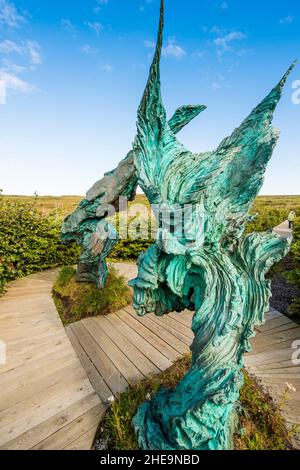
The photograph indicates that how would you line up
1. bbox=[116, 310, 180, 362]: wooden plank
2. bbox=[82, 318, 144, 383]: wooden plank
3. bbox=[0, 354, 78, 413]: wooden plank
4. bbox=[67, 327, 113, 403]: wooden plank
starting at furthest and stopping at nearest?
bbox=[116, 310, 180, 362]: wooden plank, bbox=[82, 318, 144, 383]: wooden plank, bbox=[67, 327, 113, 403]: wooden plank, bbox=[0, 354, 78, 413]: wooden plank

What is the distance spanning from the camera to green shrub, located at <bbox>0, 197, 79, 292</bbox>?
589 centimetres

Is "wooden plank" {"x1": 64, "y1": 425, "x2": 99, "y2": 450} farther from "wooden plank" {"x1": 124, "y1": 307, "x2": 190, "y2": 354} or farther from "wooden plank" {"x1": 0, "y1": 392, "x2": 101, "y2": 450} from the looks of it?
"wooden plank" {"x1": 124, "y1": 307, "x2": 190, "y2": 354}

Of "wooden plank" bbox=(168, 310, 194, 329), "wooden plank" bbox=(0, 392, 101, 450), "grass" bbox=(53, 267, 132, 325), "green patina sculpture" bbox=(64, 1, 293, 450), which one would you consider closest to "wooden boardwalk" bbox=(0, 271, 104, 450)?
"wooden plank" bbox=(0, 392, 101, 450)

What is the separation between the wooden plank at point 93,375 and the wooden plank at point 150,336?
0.95 meters

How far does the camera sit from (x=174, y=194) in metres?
2.22

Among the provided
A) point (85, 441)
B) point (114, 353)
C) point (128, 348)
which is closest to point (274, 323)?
point (128, 348)

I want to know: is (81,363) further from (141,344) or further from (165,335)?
(165,335)

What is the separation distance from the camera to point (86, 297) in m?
4.84

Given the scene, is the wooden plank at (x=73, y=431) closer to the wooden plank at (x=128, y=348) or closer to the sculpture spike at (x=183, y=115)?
the wooden plank at (x=128, y=348)

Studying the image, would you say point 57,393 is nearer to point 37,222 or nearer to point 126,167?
point 126,167

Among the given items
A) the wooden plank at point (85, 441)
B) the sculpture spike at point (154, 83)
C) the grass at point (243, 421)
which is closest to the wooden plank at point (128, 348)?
the grass at point (243, 421)

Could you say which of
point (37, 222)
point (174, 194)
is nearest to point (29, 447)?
point (174, 194)

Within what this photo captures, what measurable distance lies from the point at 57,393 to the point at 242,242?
2.60 m

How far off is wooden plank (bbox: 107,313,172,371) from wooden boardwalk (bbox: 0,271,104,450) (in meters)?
0.91
